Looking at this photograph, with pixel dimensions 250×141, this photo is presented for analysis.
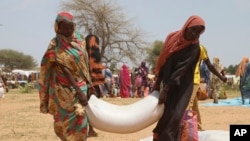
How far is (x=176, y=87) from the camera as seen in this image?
4.82 metres

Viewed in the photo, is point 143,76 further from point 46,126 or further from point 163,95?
point 163,95

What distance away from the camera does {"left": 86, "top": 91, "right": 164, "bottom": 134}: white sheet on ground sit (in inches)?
187

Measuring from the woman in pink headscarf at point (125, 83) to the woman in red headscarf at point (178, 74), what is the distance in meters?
17.2

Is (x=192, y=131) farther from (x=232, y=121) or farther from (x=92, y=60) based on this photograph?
(x=232, y=121)

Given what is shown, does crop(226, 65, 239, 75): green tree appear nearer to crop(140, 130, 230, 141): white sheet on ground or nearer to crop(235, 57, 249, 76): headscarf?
crop(235, 57, 249, 76): headscarf

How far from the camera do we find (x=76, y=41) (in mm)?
5016

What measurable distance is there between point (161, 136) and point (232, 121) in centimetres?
597

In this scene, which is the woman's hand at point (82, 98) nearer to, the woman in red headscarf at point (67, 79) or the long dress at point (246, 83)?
the woman in red headscarf at point (67, 79)

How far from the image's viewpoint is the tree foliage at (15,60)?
211ft

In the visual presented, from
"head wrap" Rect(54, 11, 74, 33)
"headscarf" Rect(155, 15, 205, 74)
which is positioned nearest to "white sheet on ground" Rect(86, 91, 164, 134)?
"headscarf" Rect(155, 15, 205, 74)

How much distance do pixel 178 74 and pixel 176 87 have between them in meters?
0.18

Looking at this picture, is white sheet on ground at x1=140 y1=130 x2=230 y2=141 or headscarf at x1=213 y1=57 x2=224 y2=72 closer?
white sheet on ground at x1=140 y1=130 x2=230 y2=141

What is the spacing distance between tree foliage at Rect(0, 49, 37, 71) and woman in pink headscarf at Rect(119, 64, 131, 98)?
44.5m

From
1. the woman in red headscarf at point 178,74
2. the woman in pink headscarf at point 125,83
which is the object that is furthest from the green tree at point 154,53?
the woman in red headscarf at point 178,74
